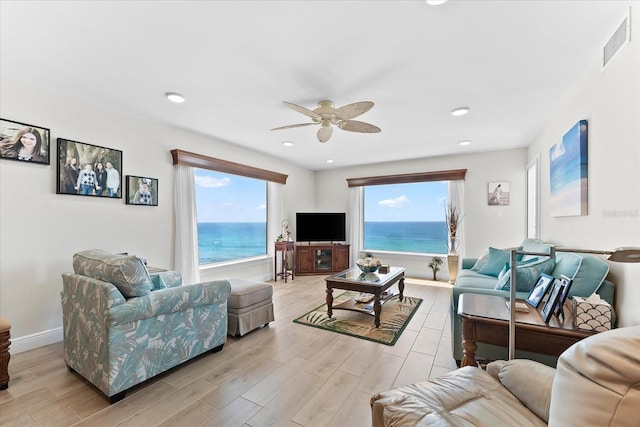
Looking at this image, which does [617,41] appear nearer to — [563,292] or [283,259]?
[563,292]

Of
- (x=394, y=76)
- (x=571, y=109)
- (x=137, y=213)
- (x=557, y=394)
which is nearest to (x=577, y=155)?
(x=571, y=109)

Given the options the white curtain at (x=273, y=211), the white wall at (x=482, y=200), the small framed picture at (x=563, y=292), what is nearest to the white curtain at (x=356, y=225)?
the white wall at (x=482, y=200)

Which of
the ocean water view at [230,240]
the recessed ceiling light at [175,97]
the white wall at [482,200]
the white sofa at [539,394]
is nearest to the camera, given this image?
the white sofa at [539,394]

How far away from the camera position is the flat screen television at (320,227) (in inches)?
238

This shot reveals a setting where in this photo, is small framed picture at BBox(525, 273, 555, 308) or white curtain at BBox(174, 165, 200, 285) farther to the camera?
white curtain at BBox(174, 165, 200, 285)

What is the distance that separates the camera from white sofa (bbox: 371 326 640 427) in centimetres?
68

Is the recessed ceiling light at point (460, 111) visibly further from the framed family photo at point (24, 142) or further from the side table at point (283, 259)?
the framed family photo at point (24, 142)

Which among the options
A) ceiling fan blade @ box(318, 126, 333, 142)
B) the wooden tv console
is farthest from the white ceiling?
the wooden tv console

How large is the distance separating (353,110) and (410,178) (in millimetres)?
3492

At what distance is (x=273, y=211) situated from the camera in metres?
5.66

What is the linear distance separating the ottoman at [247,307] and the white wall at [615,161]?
2890 millimetres

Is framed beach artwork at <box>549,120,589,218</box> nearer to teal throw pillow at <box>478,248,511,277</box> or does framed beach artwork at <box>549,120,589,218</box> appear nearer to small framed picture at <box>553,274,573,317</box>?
teal throw pillow at <box>478,248,511,277</box>

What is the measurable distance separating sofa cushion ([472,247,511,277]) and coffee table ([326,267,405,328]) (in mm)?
1034

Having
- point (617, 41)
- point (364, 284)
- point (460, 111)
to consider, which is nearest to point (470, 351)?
point (364, 284)
